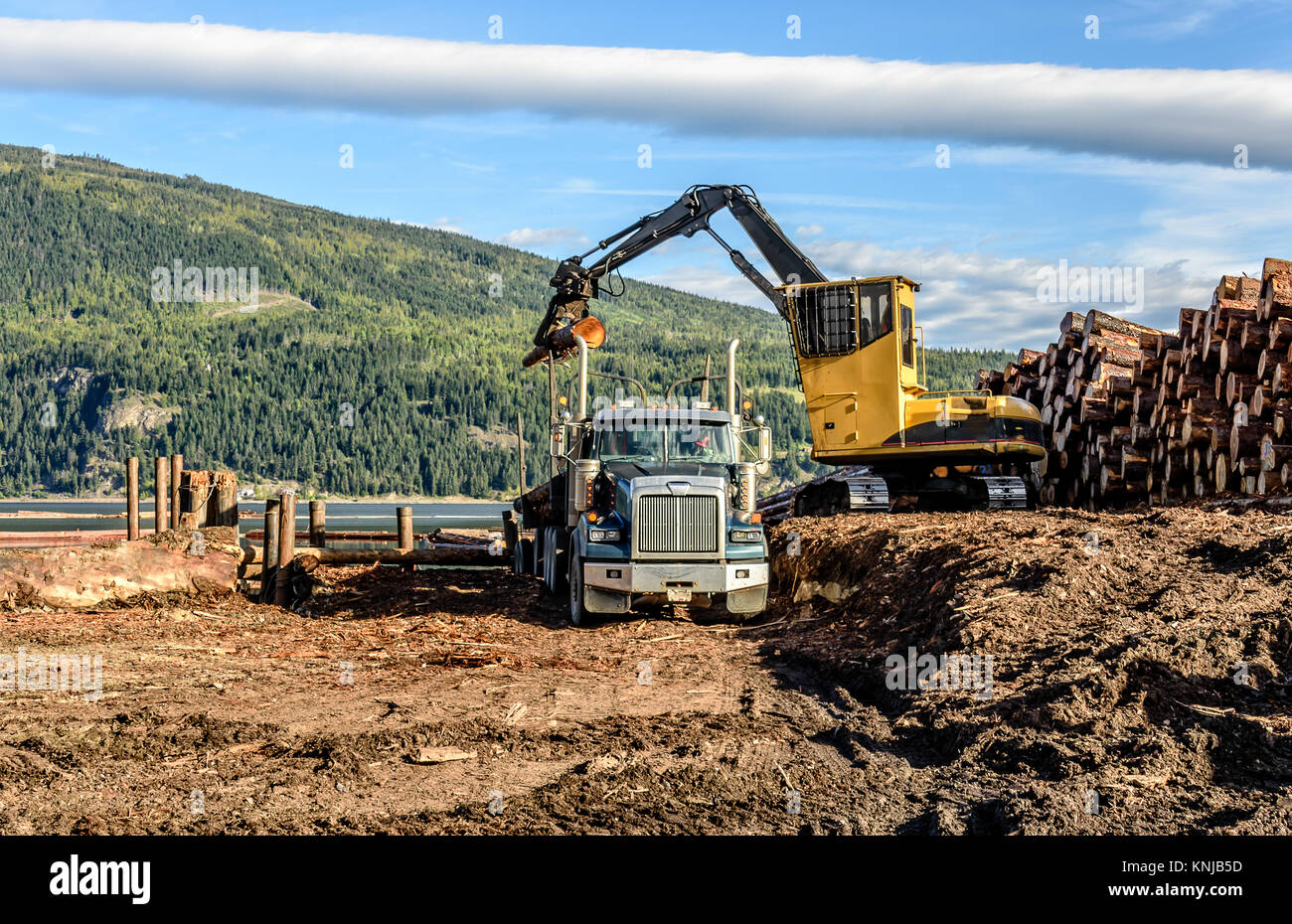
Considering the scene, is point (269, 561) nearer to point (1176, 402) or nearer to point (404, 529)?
point (404, 529)

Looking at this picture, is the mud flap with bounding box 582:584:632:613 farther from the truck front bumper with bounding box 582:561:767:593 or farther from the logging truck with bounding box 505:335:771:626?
the truck front bumper with bounding box 582:561:767:593

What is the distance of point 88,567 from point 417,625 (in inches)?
213

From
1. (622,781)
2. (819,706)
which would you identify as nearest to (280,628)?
(819,706)

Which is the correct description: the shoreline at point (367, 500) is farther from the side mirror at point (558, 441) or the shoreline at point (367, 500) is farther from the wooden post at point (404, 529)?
the side mirror at point (558, 441)

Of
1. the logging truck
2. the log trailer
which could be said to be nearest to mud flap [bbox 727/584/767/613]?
the logging truck

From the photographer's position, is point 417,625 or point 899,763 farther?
point 417,625

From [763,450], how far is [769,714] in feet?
21.8

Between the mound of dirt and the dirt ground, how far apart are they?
0.08ft

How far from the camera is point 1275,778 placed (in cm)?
670

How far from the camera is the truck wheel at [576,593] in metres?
14.8

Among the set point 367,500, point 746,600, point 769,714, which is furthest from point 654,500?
point 367,500

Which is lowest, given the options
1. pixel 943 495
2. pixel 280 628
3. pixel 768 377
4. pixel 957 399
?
pixel 280 628
